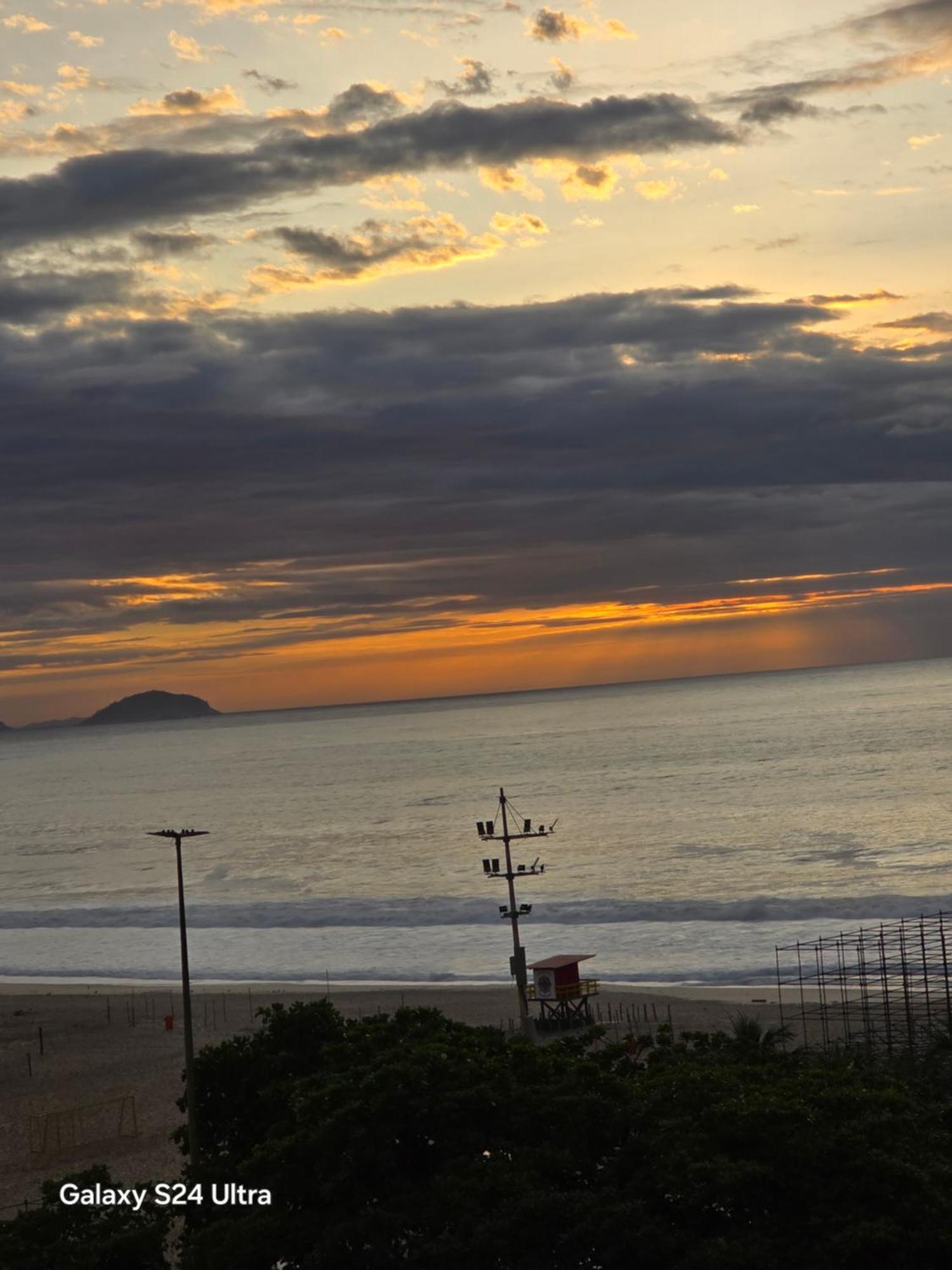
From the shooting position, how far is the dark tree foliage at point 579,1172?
2002 centimetres

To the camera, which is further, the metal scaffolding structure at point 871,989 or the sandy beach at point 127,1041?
the metal scaffolding structure at point 871,989

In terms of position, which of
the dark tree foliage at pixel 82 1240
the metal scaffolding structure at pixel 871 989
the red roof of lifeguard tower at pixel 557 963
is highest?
the dark tree foliage at pixel 82 1240

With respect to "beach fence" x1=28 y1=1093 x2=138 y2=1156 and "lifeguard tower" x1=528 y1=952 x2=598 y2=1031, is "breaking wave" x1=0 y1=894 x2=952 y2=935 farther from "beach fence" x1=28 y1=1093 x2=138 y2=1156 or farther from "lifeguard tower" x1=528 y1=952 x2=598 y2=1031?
"beach fence" x1=28 y1=1093 x2=138 y2=1156

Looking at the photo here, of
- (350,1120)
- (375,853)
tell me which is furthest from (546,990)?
(375,853)

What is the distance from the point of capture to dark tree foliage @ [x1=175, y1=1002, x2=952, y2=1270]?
65.7 feet

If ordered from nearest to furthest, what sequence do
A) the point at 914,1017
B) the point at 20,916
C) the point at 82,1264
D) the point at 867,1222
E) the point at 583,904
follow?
the point at 867,1222 → the point at 82,1264 → the point at 914,1017 → the point at 583,904 → the point at 20,916

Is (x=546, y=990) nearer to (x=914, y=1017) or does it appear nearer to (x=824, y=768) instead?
(x=914, y=1017)

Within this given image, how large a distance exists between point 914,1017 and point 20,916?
7945cm

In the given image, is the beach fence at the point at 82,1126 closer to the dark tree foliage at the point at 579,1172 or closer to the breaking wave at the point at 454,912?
the dark tree foliage at the point at 579,1172

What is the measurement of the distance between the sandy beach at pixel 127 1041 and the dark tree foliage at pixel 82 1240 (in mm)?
16676

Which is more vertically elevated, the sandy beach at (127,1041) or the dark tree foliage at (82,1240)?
the dark tree foliage at (82,1240)

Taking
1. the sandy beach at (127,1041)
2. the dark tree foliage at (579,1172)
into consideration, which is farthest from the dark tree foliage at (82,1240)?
the sandy beach at (127,1041)

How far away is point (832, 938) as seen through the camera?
251 feet

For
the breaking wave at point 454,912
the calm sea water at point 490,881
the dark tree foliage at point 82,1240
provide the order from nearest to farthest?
the dark tree foliage at point 82,1240, the calm sea water at point 490,881, the breaking wave at point 454,912
